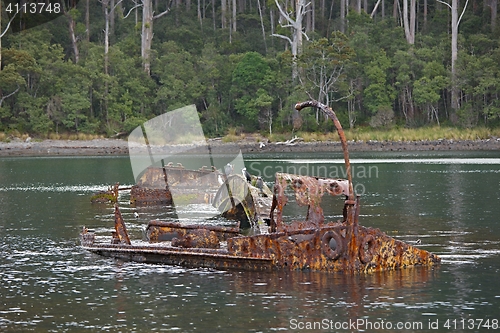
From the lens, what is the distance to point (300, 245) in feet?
74.6

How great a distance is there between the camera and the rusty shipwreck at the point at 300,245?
22.1 m

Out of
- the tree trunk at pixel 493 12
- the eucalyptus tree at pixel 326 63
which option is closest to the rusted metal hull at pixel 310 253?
the eucalyptus tree at pixel 326 63

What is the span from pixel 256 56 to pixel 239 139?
9.14 m

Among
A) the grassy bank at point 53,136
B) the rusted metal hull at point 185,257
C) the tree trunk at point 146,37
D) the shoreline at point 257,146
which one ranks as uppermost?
the tree trunk at point 146,37

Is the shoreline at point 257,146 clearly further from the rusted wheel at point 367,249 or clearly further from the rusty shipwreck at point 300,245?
the rusted wheel at point 367,249

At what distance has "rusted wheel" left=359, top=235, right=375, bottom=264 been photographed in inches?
867

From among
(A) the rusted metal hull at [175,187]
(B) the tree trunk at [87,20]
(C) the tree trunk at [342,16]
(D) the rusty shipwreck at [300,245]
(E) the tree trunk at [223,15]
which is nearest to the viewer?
(D) the rusty shipwreck at [300,245]

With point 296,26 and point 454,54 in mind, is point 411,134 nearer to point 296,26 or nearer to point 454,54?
point 454,54

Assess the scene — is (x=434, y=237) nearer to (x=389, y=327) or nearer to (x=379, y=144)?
(x=389, y=327)

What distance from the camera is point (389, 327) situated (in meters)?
18.0

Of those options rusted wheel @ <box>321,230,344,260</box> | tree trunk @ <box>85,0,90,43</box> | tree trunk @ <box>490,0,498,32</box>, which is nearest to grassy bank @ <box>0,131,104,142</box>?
tree trunk @ <box>85,0,90,43</box>

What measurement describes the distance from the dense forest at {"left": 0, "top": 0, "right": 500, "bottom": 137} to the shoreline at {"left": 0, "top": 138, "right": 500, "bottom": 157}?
93.0 inches

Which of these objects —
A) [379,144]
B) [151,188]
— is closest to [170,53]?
[379,144]

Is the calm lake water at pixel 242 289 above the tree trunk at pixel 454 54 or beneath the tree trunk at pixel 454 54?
beneath
